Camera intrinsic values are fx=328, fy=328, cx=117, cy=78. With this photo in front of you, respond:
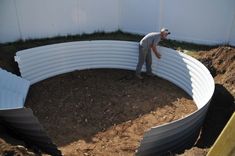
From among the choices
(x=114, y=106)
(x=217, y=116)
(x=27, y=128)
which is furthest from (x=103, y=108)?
(x=217, y=116)

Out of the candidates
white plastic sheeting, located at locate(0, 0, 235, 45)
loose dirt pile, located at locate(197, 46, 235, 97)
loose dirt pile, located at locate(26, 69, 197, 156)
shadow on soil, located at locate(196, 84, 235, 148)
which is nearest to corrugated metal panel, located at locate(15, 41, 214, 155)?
loose dirt pile, located at locate(26, 69, 197, 156)

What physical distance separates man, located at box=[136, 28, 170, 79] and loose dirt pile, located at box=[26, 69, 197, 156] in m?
0.39

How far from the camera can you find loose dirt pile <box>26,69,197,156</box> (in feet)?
26.8

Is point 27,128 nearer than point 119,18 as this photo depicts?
Yes

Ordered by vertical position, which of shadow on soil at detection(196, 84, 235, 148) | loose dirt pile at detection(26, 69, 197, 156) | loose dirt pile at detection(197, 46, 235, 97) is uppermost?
loose dirt pile at detection(197, 46, 235, 97)

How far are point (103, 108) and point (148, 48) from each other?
97.0 inches

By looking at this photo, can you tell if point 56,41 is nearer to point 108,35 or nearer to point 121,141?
point 108,35

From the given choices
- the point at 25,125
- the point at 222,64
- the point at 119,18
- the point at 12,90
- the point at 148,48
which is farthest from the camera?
the point at 119,18

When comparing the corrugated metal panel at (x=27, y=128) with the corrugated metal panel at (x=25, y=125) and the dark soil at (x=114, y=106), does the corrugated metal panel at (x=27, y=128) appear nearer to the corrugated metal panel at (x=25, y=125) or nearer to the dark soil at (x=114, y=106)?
the corrugated metal panel at (x=25, y=125)

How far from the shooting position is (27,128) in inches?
278

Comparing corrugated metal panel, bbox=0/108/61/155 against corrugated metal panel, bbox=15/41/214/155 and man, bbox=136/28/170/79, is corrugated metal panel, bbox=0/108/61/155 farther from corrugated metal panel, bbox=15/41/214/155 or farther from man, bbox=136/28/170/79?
man, bbox=136/28/170/79

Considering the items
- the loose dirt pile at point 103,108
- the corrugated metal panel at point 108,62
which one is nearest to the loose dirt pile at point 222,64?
the corrugated metal panel at point 108,62

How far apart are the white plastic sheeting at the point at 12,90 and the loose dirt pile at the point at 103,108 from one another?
42cm

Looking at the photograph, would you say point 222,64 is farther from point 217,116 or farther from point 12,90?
point 12,90
